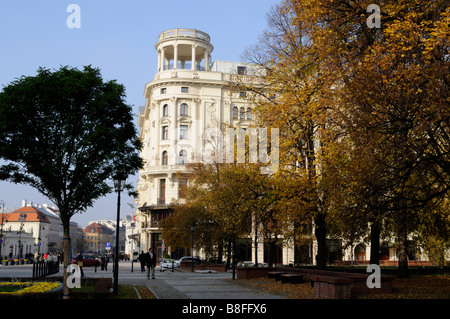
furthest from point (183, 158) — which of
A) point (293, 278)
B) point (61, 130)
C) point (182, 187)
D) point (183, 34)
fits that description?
point (61, 130)

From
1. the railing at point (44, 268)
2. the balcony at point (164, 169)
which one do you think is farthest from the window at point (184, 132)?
the railing at point (44, 268)

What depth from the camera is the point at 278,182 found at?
72.1 feet

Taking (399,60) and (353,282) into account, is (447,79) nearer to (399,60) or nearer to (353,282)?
(399,60)

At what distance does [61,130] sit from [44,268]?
1263cm

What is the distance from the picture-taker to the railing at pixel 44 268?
26.2 metres

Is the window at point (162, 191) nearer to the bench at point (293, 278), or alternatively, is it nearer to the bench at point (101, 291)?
the bench at point (293, 278)

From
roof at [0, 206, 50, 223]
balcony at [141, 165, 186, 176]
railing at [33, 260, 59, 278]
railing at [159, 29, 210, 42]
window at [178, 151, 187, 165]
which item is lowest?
railing at [33, 260, 59, 278]

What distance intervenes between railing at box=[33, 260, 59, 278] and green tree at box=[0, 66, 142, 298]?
8.20 metres

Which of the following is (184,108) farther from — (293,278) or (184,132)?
(293,278)

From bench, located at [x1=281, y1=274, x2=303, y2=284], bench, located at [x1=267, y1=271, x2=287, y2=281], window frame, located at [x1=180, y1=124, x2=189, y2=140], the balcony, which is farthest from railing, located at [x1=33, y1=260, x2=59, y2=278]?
window frame, located at [x1=180, y1=124, x2=189, y2=140]

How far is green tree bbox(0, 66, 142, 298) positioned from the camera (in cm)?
1806

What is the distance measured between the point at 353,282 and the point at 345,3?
10244 mm

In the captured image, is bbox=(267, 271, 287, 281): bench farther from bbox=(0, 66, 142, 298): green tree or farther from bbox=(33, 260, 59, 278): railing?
bbox=(33, 260, 59, 278): railing
